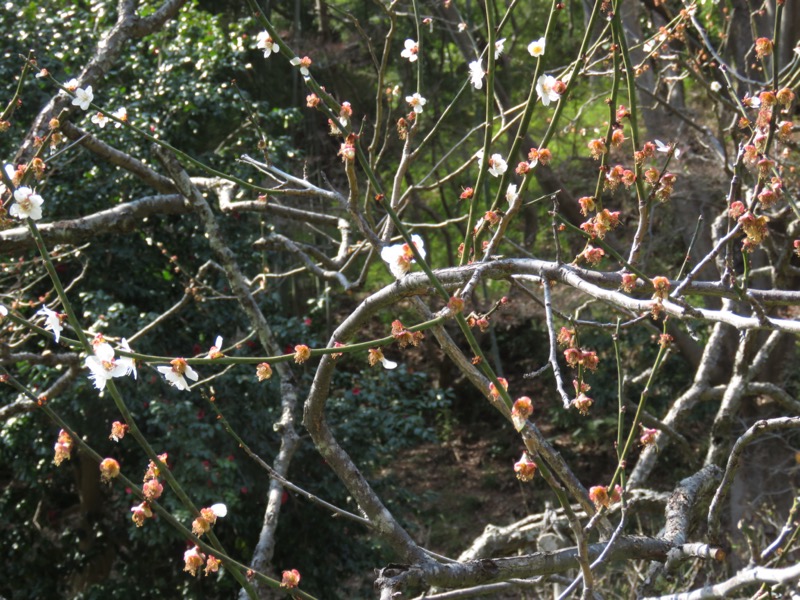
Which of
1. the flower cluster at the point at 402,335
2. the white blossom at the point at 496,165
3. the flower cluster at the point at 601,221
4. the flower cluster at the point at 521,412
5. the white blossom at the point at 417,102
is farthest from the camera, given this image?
the white blossom at the point at 417,102

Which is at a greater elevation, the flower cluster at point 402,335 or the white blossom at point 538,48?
the white blossom at point 538,48

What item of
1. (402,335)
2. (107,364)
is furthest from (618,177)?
(107,364)

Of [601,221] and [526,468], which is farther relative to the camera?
[601,221]

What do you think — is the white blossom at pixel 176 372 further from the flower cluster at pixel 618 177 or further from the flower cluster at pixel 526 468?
the flower cluster at pixel 618 177

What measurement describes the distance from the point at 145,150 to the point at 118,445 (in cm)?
189

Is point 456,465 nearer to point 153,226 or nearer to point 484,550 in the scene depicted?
point 153,226

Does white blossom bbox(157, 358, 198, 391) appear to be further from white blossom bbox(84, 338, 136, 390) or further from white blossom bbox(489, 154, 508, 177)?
white blossom bbox(489, 154, 508, 177)

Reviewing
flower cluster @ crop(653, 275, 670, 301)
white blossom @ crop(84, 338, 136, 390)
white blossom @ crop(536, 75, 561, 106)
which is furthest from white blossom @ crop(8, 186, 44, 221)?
flower cluster @ crop(653, 275, 670, 301)

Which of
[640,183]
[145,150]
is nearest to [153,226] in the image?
[145,150]

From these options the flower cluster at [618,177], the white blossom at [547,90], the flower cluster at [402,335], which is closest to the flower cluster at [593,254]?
the flower cluster at [618,177]

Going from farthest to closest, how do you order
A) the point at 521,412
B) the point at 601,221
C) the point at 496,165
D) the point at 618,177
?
the point at 618,177 < the point at 496,165 < the point at 601,221 < the point at 521,412

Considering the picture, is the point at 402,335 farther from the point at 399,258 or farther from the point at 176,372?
the point at 176,372

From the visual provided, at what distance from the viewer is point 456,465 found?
9422 mm

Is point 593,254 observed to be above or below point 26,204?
below
